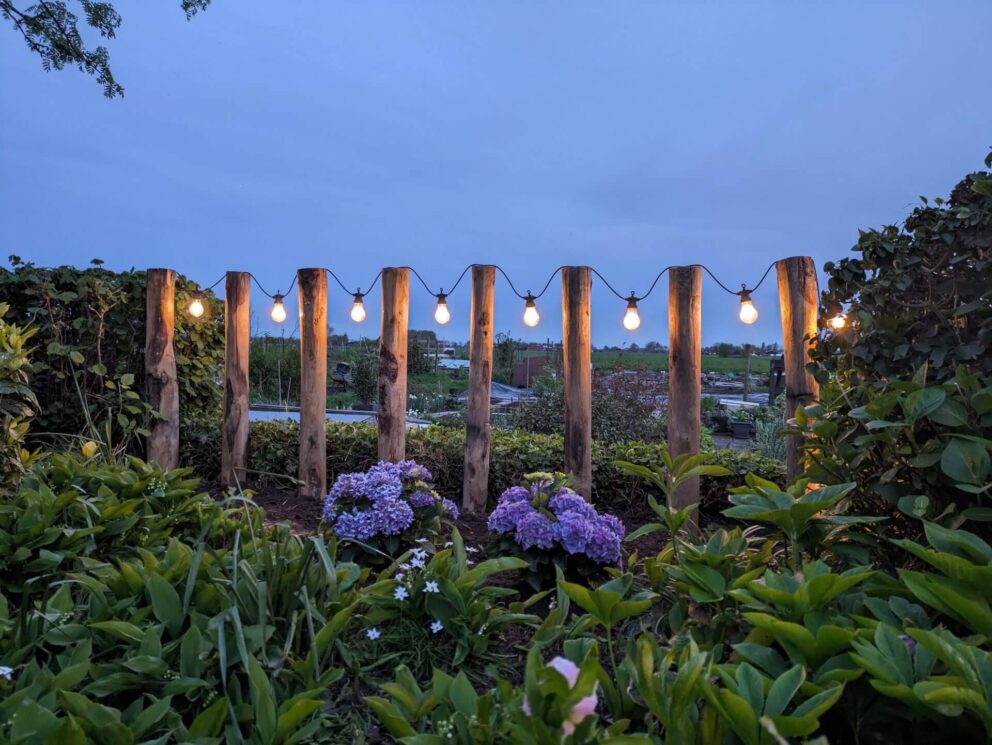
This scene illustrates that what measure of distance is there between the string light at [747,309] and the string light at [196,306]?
13.3 ft

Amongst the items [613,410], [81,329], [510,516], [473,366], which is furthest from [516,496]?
[613,410]

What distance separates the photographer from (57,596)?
1617mm

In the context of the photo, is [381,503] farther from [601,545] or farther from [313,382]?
[313,382]

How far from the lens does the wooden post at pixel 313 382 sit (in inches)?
175

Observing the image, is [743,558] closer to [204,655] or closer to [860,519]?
[860,519]

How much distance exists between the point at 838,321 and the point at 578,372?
70.7 inches

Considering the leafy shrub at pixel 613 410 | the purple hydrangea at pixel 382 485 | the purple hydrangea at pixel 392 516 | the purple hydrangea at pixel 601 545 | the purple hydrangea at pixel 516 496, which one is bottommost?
the purple hydrangea at pixel 601 545

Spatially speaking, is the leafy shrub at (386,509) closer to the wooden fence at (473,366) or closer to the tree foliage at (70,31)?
the wooden fence at (473,366)

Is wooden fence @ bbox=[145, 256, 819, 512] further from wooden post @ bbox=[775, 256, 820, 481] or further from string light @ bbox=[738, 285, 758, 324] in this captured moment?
string light @ bbox=[738, 285, 758, 324]

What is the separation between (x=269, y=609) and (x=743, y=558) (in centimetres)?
127

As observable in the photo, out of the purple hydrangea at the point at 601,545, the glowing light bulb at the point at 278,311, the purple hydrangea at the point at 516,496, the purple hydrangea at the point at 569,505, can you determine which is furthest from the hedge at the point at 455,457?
the purple hydrangea at the point at 601,545

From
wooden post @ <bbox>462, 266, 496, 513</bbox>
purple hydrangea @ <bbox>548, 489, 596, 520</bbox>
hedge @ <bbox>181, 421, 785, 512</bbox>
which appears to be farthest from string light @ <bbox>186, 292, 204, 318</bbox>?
purple hydrangea @ <bbox>548, 489, 596, 520</bbox>

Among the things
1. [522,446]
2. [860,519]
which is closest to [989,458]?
[860,519]

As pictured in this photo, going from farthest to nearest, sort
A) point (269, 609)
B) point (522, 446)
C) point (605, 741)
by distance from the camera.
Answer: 1. point (522, 446)
2. point (269, 609)
3. point (605, 741)
